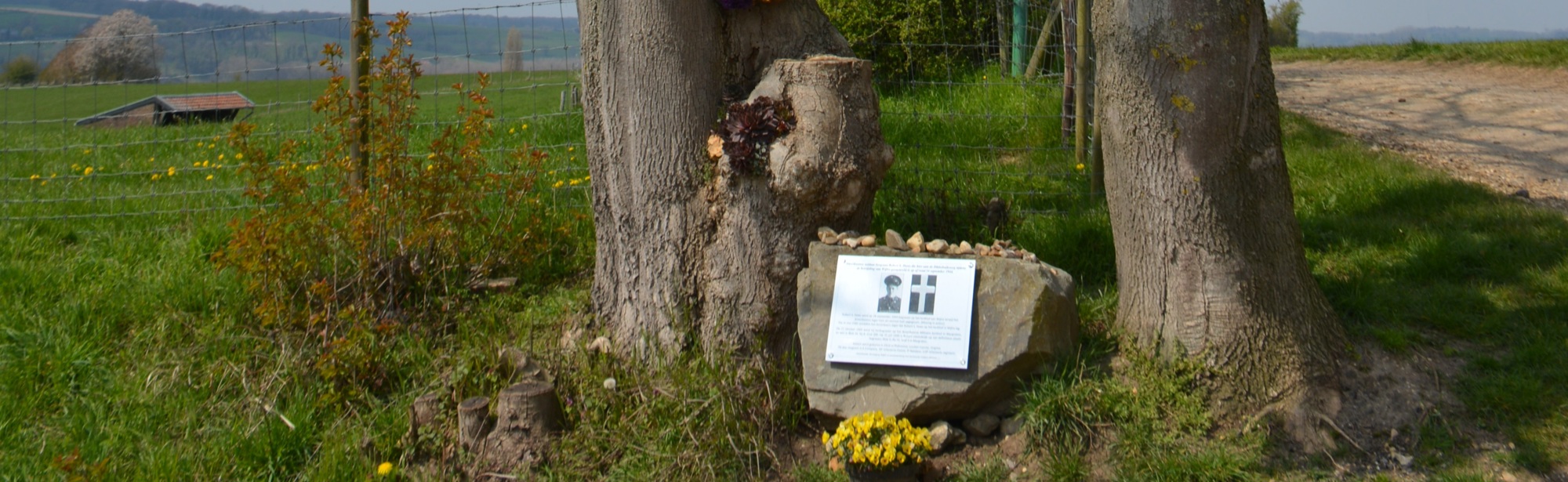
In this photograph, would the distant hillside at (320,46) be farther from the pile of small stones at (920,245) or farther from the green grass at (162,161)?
the pile of small stones at (920,245)

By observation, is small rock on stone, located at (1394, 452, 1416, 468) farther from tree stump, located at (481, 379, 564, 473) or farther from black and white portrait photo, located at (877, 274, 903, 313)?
tree stump, located at (481, 379, 564, 473)

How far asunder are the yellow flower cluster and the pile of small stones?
0.74 meters

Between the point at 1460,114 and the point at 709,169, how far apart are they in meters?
8.18

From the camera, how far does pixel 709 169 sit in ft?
13.5

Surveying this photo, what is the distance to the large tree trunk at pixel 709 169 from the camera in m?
4.02

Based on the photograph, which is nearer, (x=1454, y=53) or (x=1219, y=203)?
(x=1219, y=203)

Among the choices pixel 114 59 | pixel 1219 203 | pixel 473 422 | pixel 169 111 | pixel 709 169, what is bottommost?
pixel 473 422

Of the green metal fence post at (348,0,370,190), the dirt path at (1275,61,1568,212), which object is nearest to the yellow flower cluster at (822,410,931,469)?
the green metal fence post at (348,0,370,190)

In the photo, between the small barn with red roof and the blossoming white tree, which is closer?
the blossoming white tree

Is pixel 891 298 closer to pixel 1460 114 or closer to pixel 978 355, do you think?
pixel 978 355

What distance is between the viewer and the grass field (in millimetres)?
3678

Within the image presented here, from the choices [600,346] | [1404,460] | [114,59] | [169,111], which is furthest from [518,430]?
[169,111]

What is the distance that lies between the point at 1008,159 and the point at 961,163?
48 cm

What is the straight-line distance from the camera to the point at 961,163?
6492mm
